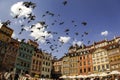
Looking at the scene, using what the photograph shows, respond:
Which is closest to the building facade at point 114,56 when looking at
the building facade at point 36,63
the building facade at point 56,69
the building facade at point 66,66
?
the building facade at point 66,66

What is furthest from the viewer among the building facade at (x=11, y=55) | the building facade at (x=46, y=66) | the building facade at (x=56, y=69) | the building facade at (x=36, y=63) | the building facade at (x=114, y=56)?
the building facade at (x=56, y=69)

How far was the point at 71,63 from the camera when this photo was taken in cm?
7406

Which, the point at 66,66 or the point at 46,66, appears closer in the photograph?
the point at 46,66

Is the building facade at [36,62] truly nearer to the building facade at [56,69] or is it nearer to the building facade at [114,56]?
the building facade at [56,69]

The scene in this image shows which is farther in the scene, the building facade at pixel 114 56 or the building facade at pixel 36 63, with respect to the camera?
the building facade at pixel 36 63

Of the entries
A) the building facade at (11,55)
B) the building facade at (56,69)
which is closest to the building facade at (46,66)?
the building facade at (56,69)

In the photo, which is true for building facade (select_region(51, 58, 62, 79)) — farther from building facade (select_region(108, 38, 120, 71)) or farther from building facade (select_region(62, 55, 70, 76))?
building facade (select_region(108, 38, 120, 71))

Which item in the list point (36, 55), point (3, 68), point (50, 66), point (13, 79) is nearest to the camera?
point (13, 79)

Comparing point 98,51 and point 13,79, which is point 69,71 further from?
point 13,79

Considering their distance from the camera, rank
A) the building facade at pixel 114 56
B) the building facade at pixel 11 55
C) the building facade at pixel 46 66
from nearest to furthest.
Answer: the building facade at pixel 11 55, the building facade at pixel 114 56, the building facade at pixel 46 66

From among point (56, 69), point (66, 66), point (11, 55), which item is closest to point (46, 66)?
point (56, 69)

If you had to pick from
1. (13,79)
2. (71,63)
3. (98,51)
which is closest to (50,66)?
(71,63)

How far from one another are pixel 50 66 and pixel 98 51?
72.4 feet

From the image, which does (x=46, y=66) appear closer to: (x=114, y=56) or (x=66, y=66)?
(x=66, y=66)
